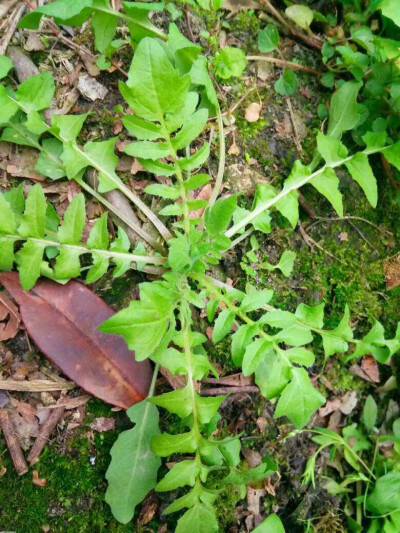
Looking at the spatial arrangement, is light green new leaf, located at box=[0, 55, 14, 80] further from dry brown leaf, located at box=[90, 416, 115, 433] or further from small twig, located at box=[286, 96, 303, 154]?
dry brown leaf, located at box=[90, 416, 115, 433]

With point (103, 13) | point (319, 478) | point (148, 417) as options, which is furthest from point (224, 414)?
point (103, 13)

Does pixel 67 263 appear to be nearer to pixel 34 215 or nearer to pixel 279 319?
pixel 34 215

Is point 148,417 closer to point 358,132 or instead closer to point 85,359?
point 85,359

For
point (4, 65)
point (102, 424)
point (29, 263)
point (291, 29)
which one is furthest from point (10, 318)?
point (291, 29)

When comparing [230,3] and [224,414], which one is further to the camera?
[230,3]

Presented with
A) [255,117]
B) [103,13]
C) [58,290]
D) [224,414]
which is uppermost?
[103,13]

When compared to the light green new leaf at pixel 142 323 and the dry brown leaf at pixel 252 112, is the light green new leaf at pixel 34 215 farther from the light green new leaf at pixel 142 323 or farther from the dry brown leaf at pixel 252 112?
the dry brown leaf at pixel 252 112

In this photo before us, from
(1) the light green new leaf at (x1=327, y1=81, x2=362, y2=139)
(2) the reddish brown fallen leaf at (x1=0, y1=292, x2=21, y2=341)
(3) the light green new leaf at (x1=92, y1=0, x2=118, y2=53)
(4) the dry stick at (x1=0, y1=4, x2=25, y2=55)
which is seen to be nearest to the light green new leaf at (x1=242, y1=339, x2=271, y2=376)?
(2) the reddish brown fallen leaf at (x1=0, y1=292, x2=21, y2=341)

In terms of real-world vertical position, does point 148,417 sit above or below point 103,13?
below
